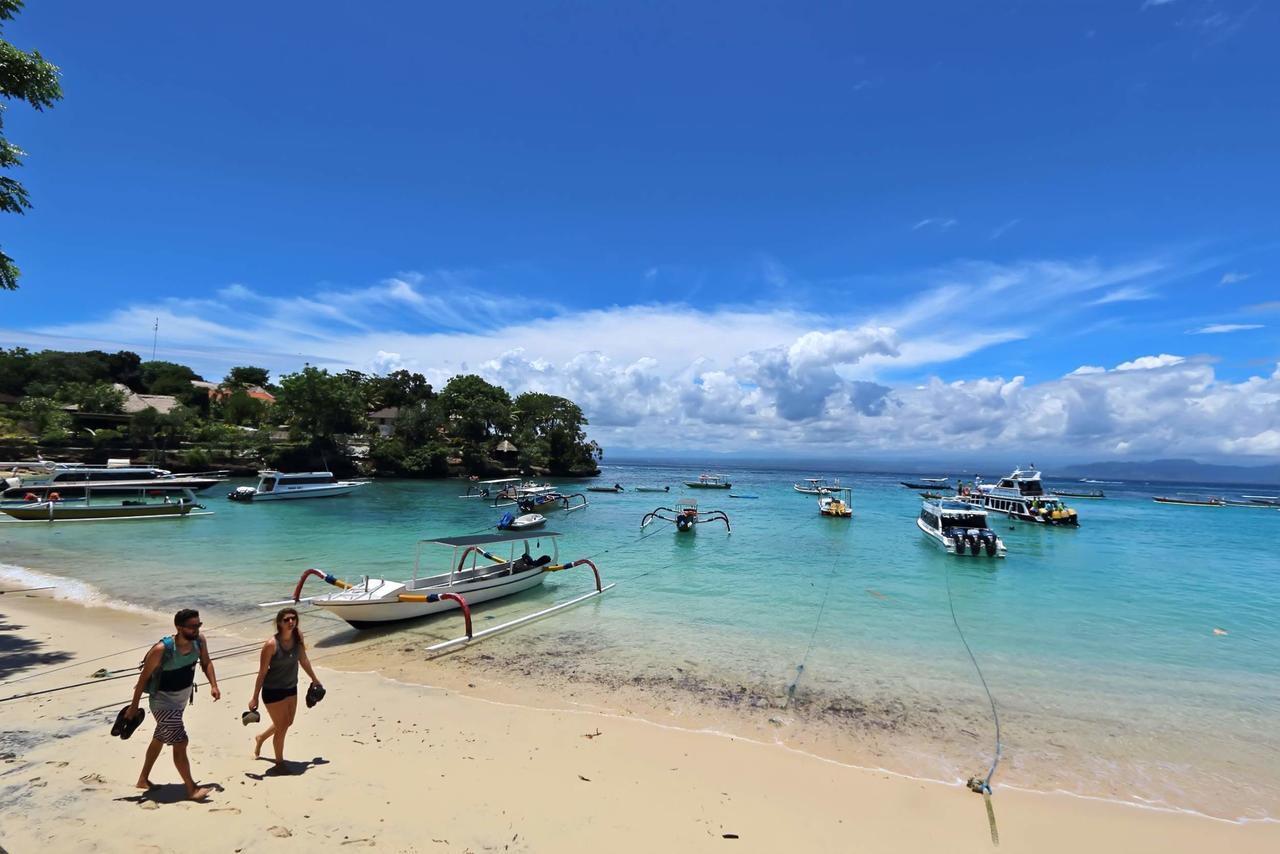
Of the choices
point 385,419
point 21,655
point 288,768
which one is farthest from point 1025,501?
point 385,419

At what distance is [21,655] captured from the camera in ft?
36.5

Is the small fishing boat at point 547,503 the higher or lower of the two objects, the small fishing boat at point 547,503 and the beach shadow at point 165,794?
the lower

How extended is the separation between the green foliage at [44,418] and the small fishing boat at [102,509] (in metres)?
30.9

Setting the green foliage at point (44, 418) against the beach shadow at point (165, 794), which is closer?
the beach shadow at point (165, 794)

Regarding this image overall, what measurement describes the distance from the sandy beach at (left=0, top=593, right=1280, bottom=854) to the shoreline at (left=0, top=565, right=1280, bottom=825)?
0.29 meters

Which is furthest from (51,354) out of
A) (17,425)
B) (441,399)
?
(441,399)

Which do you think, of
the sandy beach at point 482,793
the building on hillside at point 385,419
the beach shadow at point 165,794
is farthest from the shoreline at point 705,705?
the building on hillside at point 385,419

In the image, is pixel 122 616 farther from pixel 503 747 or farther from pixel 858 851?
pixel 858 851

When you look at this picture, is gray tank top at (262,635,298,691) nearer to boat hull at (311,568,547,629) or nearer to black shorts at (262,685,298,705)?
black shorts at (262,685,298,705)

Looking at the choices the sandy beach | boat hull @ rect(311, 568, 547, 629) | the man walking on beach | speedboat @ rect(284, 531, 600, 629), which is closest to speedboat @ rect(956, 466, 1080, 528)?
speedboat @ rect(284, 531, 600, 629)

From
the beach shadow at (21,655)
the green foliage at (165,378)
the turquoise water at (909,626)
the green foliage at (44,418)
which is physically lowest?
the turquoise water at (909,626)

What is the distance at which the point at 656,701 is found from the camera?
35.2ft

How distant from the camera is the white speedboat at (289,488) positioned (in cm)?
4988

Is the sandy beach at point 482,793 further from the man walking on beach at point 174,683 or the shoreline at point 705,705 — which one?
the man walking on beach at point 174,683
